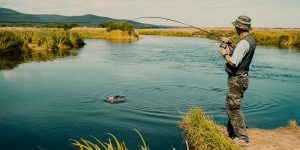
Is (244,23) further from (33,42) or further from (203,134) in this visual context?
→ (33,42)

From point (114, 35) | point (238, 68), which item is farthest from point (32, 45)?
point (238, 68)

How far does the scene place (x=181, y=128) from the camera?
8.24 m

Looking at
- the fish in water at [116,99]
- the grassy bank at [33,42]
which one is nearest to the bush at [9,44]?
the grassy bank at [33,42]

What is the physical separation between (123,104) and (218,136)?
210 inches

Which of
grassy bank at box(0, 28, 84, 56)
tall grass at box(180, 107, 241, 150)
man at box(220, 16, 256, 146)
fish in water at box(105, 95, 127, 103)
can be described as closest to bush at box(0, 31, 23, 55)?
grassy bank at box(0, 28, 84, 56)

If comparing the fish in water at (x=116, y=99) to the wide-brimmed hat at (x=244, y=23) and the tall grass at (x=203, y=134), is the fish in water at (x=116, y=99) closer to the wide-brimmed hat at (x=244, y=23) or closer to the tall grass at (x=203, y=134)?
the tall grass at (x=203, y=134)

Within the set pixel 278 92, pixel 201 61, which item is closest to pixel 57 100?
pixel 278 92

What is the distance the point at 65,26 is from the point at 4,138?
191 ft

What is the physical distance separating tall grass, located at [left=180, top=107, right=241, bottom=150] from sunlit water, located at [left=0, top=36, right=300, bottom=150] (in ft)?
1.37

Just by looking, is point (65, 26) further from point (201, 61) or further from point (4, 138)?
point (4, 138)

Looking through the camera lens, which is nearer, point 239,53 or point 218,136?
point 218,136

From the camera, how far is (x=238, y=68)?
6148mm

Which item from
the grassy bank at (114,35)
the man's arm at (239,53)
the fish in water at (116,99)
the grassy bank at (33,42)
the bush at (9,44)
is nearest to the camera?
the man's arm at (239,53)

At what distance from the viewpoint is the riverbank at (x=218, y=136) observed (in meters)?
5.98
